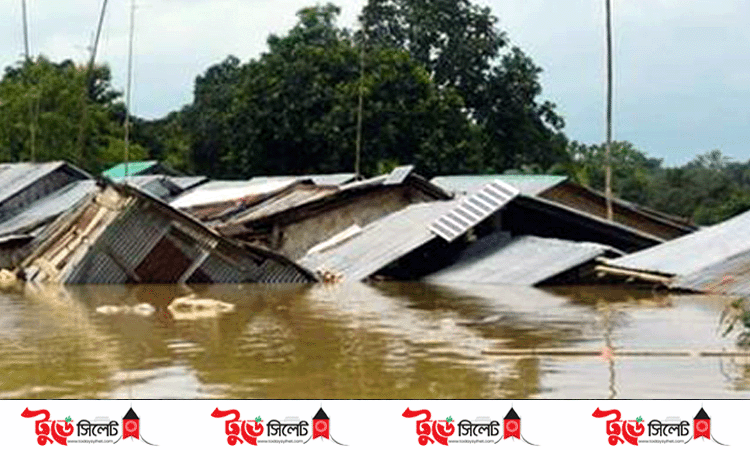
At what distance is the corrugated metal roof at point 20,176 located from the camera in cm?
3019

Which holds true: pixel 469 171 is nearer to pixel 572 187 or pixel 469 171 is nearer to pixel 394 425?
pixel 572 187

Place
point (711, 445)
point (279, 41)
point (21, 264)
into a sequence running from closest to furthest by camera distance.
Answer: point (711, 445) < point (21, 264) < point (279, 41)

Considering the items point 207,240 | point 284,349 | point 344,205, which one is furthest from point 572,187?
point 284,349

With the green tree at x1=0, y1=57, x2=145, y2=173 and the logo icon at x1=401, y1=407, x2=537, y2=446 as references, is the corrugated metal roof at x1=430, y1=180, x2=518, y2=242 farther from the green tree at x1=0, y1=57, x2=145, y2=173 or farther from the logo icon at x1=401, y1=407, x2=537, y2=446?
the green tree at x1=0, y1=57, x2=145, y2=173

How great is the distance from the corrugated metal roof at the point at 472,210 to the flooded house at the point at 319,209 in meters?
3.32

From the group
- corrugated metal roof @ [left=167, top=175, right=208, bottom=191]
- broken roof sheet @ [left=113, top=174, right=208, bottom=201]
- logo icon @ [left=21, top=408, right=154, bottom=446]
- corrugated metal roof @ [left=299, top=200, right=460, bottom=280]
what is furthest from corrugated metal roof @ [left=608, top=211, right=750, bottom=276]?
corrugated metal roof @ [left=167, top=175, right=208, bottom=191]

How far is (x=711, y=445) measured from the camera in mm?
6062

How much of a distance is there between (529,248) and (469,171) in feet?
56.6

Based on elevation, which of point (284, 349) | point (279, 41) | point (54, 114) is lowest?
point (284, 349)

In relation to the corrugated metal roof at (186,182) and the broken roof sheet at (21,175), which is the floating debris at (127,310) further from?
the corrugated metal roof at (186,182)

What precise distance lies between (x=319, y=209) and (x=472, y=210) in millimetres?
4200

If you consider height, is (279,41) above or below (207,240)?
above

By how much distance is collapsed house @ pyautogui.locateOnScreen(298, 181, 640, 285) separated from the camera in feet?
71.3

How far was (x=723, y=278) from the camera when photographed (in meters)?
16.9
